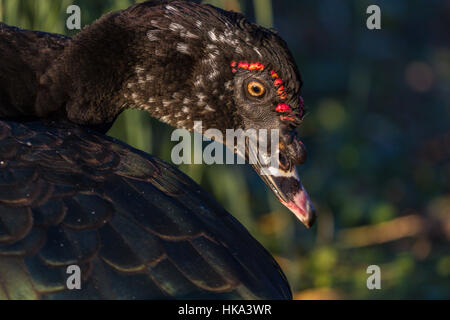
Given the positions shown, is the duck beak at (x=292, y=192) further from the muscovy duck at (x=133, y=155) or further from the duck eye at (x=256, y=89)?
the duck eye at (x=256, y=89)

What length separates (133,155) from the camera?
2705 mm

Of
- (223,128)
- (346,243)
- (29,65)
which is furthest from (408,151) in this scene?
(29,65)

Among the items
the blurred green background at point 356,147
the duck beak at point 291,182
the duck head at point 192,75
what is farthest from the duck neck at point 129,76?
the blurred green background at point 356,147

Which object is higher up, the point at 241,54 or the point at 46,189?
the point at 241,54

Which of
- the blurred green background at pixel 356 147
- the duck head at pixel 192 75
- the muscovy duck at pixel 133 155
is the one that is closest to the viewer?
the muscovy duck at pixel 133 155

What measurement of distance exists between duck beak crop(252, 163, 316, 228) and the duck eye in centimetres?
29

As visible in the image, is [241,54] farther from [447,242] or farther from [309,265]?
[447,242]

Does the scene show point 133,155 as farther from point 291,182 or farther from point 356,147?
point 356,147

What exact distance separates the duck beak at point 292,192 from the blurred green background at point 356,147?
1.14 metres

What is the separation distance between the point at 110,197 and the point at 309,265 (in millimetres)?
2637

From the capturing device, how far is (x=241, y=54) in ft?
9.19

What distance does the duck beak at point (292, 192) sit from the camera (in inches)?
112

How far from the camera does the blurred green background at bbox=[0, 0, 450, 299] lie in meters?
4.44

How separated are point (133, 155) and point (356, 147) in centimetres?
346
